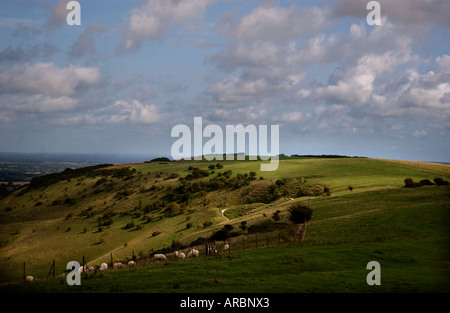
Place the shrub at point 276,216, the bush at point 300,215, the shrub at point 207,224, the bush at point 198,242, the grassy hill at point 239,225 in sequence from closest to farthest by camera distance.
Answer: the grassy hill at point 239,225 < the bush at point 198,242 < the bush at point 300,215 < the shrub at point 276,216 < the shrub at point 207,224

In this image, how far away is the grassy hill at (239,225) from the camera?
80.9 ft

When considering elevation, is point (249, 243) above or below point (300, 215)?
below

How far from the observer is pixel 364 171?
88.5m


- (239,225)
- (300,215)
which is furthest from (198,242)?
(300,215)

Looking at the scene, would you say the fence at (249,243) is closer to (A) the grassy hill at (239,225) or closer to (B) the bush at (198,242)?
(A) the grassy hill at (239,225)

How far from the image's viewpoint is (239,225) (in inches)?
2029

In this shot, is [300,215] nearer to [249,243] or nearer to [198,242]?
[249,243]

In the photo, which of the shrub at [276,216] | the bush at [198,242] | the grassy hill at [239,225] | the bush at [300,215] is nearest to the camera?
the grassy hill at [239,225]

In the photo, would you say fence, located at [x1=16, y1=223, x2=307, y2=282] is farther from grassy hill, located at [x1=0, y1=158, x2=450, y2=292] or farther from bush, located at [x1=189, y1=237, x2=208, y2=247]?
bush, located at [x1=189, y1=237, x2=208, y2=247]

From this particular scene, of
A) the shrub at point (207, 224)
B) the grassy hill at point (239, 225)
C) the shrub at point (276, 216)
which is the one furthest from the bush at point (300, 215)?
the shrub at point (207, 224)

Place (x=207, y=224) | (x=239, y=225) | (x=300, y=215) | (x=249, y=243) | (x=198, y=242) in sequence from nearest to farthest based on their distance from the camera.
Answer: (x=249, y=243) → (x=198, y=242) → (x=300, y=215) → (x=239, y=225) → (x=207, y=224)

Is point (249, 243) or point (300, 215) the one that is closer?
point (249, 243)
